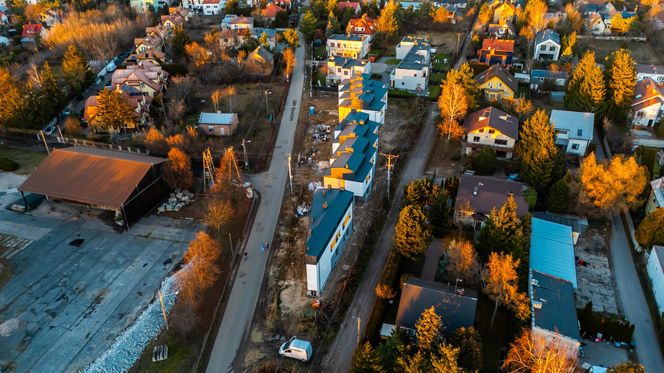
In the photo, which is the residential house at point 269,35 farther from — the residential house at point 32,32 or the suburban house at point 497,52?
the residential house at point 32,32

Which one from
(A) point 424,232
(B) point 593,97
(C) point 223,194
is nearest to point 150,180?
(C) point 223,194

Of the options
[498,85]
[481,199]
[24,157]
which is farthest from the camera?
[498,85]

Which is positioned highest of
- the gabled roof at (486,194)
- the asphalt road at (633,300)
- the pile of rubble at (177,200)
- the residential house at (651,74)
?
the residential house at (651,74)

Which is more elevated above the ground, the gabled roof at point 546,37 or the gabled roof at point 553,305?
the gabled roof at point 546,37

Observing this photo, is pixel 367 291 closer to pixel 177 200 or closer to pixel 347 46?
pixel 177 200

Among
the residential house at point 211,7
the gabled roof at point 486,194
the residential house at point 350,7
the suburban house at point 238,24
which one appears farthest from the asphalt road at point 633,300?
the residential house at point 211,7

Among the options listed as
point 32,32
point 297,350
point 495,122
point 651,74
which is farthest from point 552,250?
point 32,32

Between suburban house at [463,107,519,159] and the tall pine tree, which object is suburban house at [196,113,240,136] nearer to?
suburban house at [463,107,519,159]
